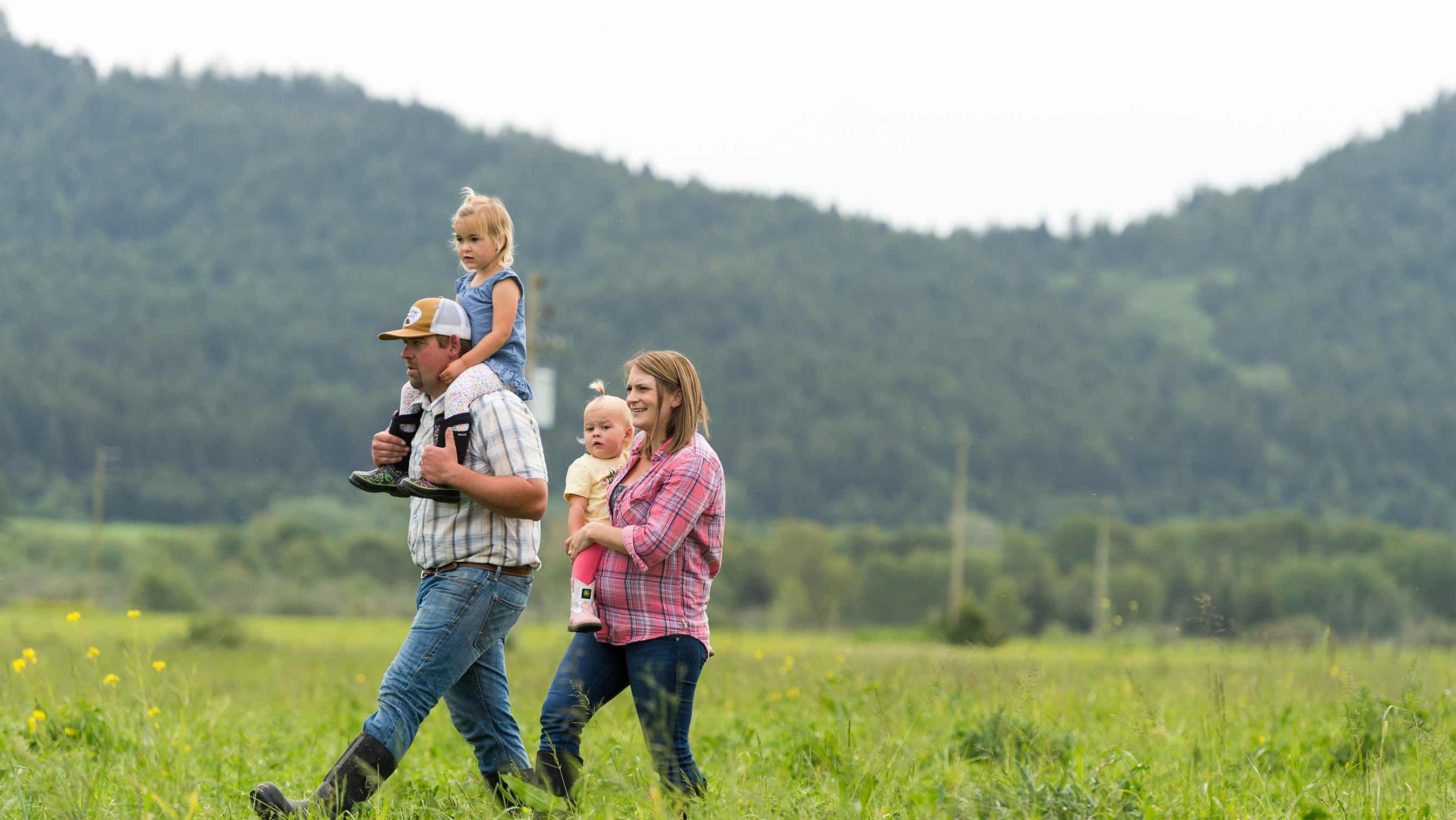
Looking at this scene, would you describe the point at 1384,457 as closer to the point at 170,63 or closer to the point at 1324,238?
the point at 1324,238

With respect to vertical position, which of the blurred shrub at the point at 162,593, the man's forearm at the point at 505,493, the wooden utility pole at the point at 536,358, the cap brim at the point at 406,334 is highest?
the wooden utility pole at the point at 536,358

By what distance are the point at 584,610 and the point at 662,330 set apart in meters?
149

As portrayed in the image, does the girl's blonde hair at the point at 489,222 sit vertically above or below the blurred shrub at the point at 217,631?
above

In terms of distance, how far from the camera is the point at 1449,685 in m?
8.76

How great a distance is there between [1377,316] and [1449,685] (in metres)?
180

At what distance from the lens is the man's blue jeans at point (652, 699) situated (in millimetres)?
4789

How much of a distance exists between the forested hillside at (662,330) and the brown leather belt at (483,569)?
9881 cm

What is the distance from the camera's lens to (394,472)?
5.23 metres

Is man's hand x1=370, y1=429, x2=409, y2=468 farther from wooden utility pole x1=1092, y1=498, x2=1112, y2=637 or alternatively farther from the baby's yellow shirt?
wooden utility pole x1=1092, y1=498, x2=1112, y2=637

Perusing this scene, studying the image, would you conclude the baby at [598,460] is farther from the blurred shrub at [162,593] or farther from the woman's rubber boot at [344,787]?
the blurred shrub at [162,593]

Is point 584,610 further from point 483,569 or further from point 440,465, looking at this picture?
point 440,465

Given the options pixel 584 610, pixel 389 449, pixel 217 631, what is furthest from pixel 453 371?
pixel 217 631

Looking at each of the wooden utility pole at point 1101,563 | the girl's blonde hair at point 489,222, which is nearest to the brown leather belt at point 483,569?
the girl's blonde hair at point 489,222

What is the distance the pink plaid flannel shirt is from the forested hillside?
9904 centimetres
